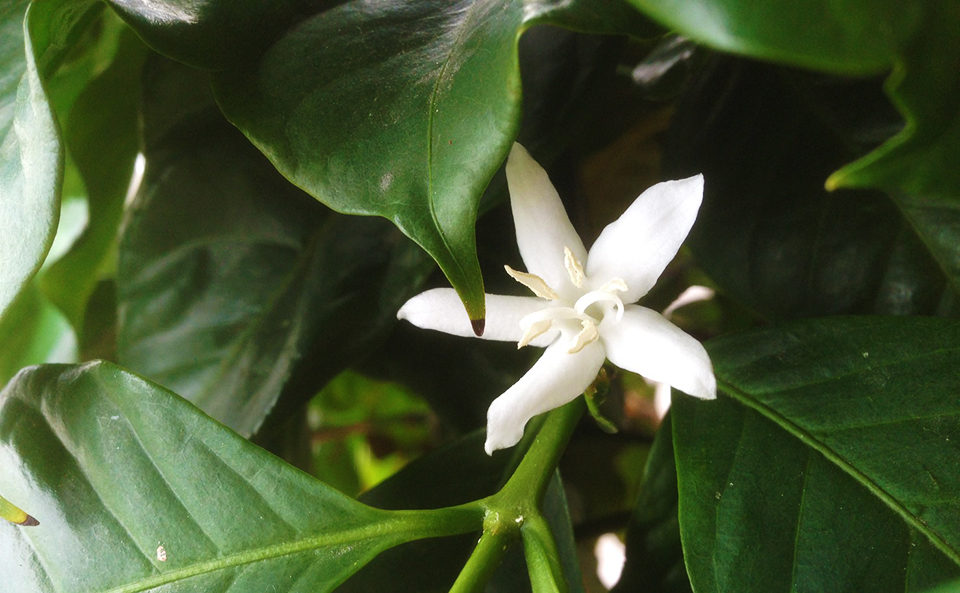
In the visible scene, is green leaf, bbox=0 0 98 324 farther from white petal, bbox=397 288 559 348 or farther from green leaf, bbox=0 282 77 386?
green leaf, bbox=0 282 77 386

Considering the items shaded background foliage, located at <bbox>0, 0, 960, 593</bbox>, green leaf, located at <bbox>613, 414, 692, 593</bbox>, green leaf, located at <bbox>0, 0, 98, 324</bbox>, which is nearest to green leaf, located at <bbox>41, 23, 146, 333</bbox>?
shaded background foliage, located at <bbox>0, 0, 960, 593</bbox>

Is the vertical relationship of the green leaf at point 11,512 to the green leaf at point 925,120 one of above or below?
below

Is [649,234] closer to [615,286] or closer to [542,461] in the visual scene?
[615,286]

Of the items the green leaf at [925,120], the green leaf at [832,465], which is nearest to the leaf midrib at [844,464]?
the green leaf at [832,465]

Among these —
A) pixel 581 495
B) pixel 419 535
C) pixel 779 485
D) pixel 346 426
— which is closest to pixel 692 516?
pixel 779 485

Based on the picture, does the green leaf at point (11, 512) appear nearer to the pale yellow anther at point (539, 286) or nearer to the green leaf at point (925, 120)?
the pale yellow anther at point (539, 286)

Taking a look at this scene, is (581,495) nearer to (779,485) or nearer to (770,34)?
(779,485)

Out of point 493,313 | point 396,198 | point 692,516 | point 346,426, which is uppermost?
point 396,198

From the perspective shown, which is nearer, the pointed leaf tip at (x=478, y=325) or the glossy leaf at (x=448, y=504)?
the pointed leaf tip at (x=478, y=325)
